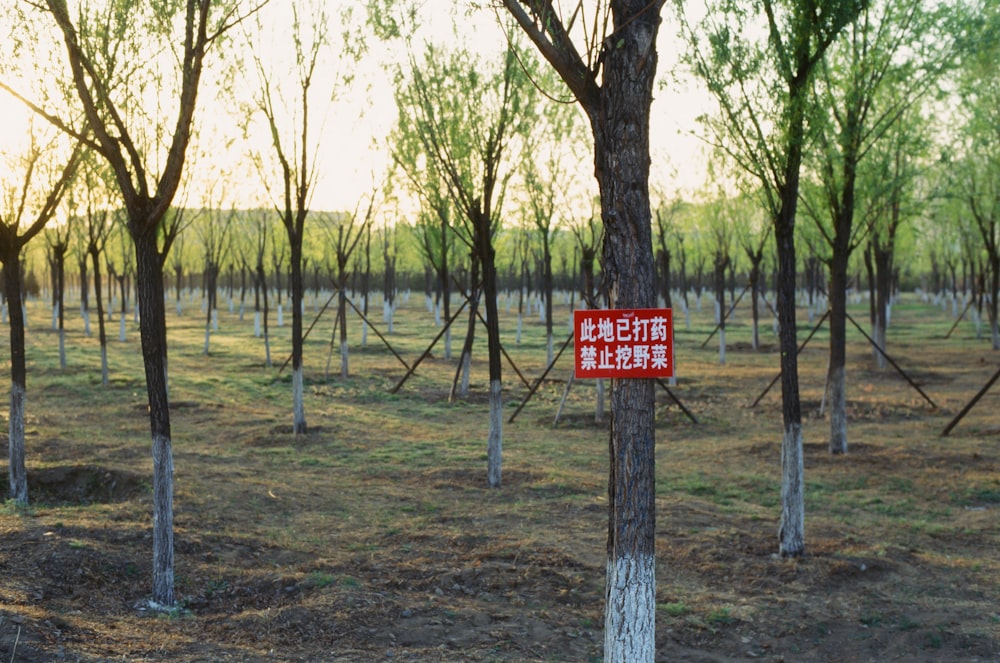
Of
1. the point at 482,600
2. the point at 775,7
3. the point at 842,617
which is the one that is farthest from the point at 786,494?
the point at 775,7

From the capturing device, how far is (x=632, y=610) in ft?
15.5

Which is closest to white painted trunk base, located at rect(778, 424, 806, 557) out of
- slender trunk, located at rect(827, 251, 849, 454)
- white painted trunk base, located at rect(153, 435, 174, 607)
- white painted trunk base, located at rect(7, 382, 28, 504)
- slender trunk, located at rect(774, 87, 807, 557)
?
slender trunk, located at rect(774, 87, 807, 557)

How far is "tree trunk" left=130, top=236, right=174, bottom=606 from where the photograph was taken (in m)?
6.91

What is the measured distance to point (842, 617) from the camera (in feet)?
23.7

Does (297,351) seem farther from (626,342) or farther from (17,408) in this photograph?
(626,342)

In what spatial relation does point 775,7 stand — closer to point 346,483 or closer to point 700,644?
point 700,644

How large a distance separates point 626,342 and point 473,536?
16.9 ft

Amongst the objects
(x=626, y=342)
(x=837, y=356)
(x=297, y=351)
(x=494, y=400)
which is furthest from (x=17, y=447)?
(x=837, y=356)

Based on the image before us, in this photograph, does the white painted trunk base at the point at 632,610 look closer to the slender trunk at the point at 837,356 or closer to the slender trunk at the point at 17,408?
the slender trunk at the point at 17,408

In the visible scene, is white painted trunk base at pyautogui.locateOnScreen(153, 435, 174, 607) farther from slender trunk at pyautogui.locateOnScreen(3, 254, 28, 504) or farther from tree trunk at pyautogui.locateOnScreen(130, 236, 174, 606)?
slender trunk at pyautogui.locateOnScreen(3, 254, 28, 504)

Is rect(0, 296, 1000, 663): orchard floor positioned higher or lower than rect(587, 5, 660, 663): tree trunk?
lower

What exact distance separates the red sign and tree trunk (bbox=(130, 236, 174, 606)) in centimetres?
378

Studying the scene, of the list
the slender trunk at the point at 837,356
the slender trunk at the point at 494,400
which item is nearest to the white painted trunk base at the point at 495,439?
the slender trunk at the point at 494,400

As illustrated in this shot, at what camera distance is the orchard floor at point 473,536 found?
6.48m
